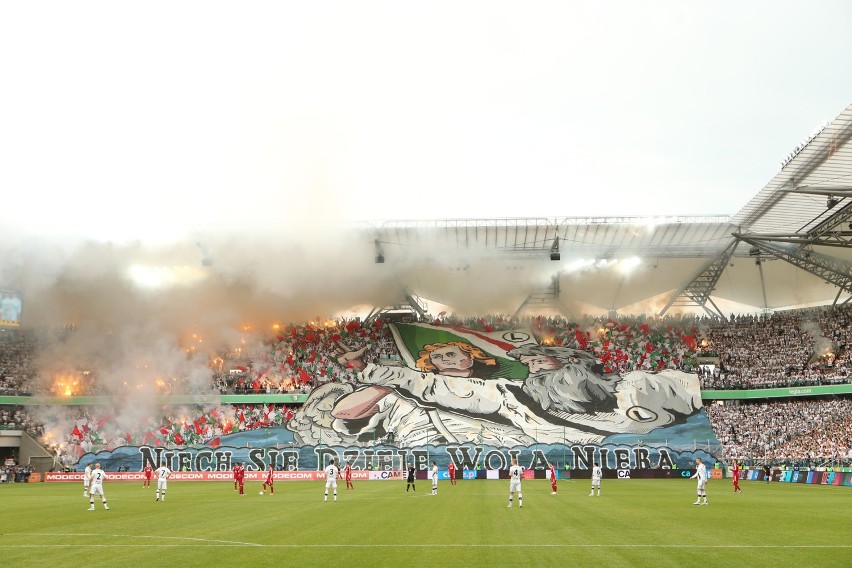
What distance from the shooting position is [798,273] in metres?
74.9

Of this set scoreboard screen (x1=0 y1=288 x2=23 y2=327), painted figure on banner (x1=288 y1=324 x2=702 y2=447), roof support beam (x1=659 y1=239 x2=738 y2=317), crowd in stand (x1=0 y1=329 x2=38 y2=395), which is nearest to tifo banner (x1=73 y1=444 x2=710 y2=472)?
painted figure on banner (x1=288 y1=324 x2=702 y2=447)

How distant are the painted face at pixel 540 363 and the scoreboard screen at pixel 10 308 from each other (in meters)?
45.1

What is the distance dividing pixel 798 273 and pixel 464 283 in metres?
32.8

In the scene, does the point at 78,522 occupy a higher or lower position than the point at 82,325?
lower

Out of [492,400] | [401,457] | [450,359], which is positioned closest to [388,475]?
[401,457]

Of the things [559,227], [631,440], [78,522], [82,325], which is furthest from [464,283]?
[78,522]

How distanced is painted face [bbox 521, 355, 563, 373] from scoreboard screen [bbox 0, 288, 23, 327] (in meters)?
45.1

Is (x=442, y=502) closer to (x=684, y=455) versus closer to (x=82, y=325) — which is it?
(x=684, y=455)

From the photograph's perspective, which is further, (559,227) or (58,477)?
(559,227)

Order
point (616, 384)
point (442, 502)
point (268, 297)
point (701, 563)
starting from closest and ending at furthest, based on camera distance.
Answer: point (701, 563) → point (442, 502) → point (616, 384) → point (268, 297)

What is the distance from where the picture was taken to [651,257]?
73625 millimetres

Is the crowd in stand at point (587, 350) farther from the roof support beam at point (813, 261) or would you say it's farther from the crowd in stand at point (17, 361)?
the roof support beam at point (813, 261)

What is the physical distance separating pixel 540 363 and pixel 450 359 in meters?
8.76

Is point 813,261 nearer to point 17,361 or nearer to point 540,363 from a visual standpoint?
point 540,363
